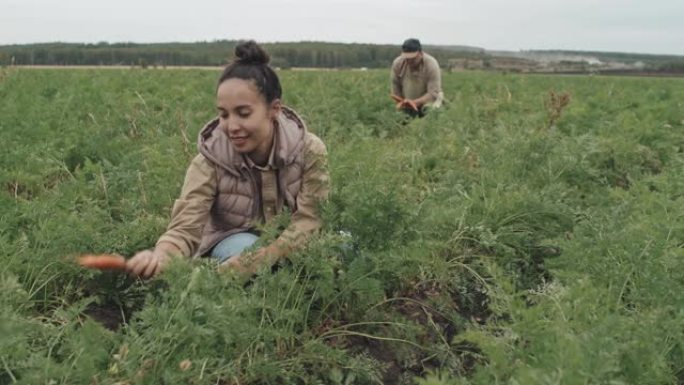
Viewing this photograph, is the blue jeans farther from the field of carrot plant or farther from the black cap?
the black cap

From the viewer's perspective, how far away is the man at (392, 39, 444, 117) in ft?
32.4

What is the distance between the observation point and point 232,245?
3918 mm

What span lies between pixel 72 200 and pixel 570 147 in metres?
3.72

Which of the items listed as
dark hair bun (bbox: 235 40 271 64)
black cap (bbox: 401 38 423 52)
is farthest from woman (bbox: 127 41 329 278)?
black cap (bbox: 401 38 423 52)

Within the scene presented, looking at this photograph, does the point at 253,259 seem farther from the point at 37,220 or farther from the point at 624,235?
the point at 624,235

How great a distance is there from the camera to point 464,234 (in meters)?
4.82

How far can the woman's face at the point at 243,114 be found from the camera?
146 inches

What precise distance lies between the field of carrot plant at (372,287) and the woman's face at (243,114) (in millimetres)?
529

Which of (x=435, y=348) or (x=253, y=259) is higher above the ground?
(x=253, y=259)

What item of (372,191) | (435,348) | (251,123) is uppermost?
(251,123)

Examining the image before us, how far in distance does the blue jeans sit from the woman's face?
0.43 m

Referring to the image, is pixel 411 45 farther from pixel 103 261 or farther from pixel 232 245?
pixel 103 261

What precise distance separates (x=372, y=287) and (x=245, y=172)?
946mm

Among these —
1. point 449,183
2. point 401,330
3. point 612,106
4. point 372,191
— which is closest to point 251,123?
point 372,191
